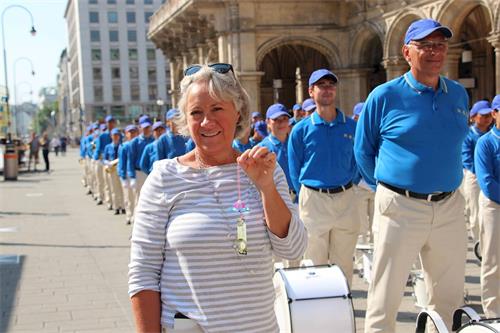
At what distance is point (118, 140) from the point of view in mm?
16750

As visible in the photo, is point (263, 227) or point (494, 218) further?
point (494, 218)

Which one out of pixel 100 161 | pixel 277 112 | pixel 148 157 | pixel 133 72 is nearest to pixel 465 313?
pixel 277 112

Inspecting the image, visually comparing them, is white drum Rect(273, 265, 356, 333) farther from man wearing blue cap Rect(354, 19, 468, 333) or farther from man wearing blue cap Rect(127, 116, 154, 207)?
man wearing blue cap Rect(127, 116, 154, 207)

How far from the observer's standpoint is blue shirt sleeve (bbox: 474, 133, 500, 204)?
576 centimetres

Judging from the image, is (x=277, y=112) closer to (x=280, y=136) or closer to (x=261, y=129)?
(x=280, y=136)

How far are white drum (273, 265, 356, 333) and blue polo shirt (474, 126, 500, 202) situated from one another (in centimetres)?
217

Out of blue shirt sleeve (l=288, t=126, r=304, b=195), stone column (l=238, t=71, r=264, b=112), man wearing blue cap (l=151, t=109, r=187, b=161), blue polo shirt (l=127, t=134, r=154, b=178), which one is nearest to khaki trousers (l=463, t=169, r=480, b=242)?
blue shirt sleeve (l=288, t=126, r=304, b=195)

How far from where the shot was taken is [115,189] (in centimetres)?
1641

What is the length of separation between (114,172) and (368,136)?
A: 12.5 metres

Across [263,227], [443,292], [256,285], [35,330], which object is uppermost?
[263,227]

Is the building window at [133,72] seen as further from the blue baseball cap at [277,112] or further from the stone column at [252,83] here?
the blue baseball cap at [277,112]

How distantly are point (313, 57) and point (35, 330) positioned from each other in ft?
98.9

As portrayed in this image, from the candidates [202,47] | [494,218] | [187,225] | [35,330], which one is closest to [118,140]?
[35,330]

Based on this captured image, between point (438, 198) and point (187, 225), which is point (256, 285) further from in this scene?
point (438, 198)
